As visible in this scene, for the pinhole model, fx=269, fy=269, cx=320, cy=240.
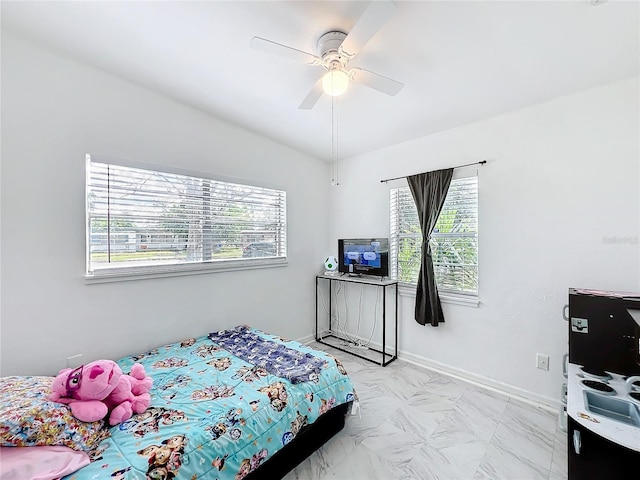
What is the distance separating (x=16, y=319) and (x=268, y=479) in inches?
73.6

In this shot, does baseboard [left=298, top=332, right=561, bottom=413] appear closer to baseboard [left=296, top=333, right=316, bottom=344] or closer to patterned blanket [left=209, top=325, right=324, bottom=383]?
baseboard [left=296, top=333, right=316, bottom=344]

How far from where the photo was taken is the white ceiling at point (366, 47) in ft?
4.77

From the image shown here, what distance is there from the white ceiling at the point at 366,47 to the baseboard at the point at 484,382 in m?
2.45

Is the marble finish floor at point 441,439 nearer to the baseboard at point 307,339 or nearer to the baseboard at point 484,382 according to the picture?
the baseboard at point 484,382

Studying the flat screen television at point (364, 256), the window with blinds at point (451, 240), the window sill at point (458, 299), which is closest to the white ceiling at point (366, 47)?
the window with blinds at point (451, 240)

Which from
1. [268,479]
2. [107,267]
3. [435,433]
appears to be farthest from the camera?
[107,267]

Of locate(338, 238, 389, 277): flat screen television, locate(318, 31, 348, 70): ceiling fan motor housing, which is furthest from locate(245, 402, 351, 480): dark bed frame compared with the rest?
locate(318, 31, 348, 70): ceiling fan motor housing

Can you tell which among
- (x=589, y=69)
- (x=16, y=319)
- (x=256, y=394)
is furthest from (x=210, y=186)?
(x=589, y=69)

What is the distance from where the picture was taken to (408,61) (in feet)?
5.95

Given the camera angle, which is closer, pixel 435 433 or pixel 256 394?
pixel 256 394

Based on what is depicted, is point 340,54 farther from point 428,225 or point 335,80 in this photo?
point 428,225

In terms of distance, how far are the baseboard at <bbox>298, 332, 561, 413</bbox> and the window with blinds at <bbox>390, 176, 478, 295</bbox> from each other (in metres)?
0.80

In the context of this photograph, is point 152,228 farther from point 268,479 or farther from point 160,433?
point 268,479

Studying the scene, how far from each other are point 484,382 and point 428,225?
5.18ft
